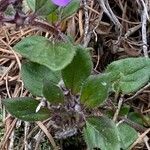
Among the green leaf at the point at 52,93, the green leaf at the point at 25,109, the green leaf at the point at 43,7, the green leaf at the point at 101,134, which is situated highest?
the green leaf at the point at 43,7

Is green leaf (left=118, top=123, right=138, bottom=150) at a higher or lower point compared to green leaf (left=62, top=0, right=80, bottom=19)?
lower

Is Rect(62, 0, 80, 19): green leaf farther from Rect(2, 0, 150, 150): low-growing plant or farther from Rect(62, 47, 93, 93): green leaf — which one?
Rect(62, 47, 93, 93): green leaf

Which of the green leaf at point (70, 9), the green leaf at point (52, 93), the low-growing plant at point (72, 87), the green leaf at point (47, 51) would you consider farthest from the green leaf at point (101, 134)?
the green leaf at point (70, 9)

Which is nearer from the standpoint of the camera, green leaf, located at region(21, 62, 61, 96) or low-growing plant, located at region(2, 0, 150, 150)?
low-growing plant, located at region(2, 0, 150, 150)

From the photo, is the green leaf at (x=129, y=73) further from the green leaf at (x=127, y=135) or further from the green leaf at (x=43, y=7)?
the green leaf at (x=43, y=7)

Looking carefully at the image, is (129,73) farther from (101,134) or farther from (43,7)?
(43,7)

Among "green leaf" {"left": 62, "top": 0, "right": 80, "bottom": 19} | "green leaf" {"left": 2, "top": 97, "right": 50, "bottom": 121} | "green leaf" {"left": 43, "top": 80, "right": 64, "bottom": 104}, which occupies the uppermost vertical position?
"green leaf" {"left": 62, "top": 0, "right": 80, "bottom": 19}

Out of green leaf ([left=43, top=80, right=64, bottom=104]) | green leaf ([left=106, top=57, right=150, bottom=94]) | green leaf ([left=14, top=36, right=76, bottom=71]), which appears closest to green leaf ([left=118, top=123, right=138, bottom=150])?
green leaf ([left=106, top=57, right=150, bottom=94])
